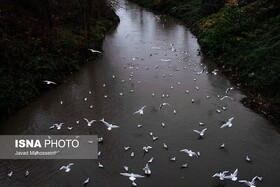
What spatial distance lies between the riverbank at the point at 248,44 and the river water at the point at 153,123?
0.81 metres

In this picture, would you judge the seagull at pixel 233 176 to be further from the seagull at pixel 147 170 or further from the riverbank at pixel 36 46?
the riverbank at pixel 36 46

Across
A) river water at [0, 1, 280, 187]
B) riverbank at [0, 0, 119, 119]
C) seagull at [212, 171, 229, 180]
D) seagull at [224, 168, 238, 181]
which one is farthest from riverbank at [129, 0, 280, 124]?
riverbank at [0, 0, 119, 119]

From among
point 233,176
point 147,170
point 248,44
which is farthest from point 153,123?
point 248,44

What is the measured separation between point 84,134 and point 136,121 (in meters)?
2.36

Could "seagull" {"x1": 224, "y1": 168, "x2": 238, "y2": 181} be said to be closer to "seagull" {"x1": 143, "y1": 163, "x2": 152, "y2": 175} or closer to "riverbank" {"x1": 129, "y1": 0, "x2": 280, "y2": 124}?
"seagull" {"x1": 143, "y1": 163, "x2": 152, "y2": 175}

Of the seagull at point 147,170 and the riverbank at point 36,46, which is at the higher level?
the riverbank at point 36,46

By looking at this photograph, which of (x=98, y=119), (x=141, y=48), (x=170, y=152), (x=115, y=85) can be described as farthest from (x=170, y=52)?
(x=170, y=152)

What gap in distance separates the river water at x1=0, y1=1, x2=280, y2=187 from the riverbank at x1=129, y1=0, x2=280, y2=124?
805 mm

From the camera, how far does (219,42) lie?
80.7 ft

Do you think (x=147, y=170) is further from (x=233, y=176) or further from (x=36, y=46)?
(x=36, y=46)

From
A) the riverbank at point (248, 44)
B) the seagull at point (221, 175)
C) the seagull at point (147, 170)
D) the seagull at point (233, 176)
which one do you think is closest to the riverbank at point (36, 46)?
the seagull at point (147, 170)

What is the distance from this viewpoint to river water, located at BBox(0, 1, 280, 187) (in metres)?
12.2

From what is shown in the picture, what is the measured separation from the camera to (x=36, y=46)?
68.7ft

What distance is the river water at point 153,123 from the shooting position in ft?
40.2
